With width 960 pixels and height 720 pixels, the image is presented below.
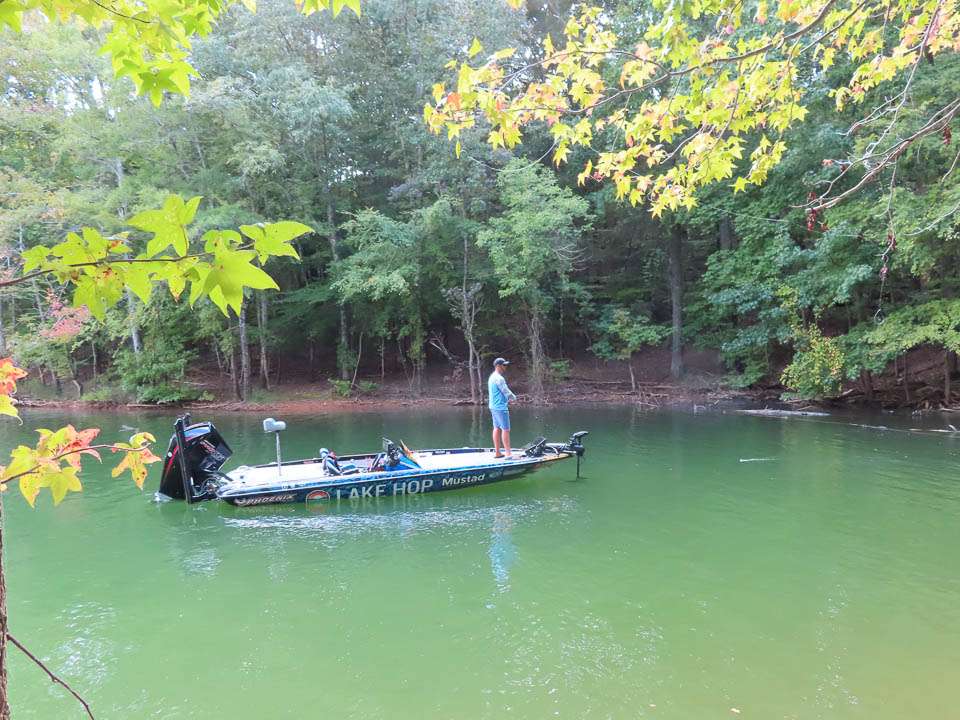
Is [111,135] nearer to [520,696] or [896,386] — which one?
[520,696]

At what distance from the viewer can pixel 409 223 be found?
20812 mm

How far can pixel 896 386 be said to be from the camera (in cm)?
1720

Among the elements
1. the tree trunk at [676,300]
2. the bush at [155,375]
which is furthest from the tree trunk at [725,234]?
the bush at [155,375]

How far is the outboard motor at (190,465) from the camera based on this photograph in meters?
8.66

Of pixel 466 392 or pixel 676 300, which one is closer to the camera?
pixel 676 300

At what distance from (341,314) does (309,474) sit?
1538 cm

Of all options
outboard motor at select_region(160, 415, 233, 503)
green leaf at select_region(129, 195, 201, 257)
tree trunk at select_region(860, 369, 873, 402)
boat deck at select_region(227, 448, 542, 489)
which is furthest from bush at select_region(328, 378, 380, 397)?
green leaf at select_region(129, 195, 201, 257)

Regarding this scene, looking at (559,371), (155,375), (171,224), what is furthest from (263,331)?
(171,224)

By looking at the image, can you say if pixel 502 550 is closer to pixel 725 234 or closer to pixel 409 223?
pixel 409 223

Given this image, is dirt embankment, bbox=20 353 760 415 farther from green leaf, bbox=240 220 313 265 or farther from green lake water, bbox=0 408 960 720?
green leaf, bbox=240 220 313 265

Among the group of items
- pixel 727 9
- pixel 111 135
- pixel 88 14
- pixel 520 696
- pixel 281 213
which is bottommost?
pixel 520 696

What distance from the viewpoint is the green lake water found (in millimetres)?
4262

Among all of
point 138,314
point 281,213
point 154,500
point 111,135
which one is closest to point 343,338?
point 281,213

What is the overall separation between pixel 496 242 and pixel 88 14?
18.9 m
